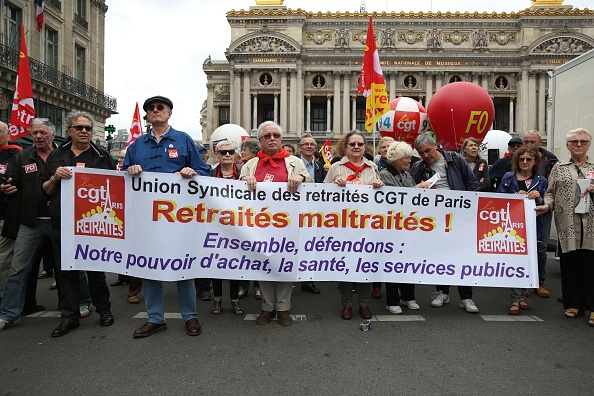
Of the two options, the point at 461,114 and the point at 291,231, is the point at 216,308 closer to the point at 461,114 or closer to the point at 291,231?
the point at 291,231

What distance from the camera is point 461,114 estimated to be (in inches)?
398

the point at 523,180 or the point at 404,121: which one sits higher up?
the point at 404,121

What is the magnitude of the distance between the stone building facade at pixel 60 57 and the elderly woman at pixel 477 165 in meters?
20.4

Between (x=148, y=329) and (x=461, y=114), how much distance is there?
8.28 m

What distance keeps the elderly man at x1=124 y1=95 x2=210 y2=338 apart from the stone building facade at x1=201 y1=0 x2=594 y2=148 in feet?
150

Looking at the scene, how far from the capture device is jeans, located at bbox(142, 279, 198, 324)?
470 centimetres

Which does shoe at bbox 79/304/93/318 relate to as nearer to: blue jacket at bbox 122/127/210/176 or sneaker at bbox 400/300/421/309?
blue jacket at bbox 122/127/210/176

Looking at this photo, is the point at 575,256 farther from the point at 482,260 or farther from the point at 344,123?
the point at 344,123

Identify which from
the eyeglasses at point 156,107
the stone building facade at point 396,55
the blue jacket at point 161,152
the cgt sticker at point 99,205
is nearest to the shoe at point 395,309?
the blue jacket at point 161,152

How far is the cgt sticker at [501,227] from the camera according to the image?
5.25 meters

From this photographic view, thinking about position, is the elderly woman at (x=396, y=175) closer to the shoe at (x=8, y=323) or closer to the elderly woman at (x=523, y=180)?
the elderly woman at (x=523, y=180)

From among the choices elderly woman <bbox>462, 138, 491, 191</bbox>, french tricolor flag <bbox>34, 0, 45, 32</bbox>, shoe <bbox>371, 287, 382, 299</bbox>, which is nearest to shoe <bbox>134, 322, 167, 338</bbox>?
shoe <bbox>371, 287, 382, 299</bbox>

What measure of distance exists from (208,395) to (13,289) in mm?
2857

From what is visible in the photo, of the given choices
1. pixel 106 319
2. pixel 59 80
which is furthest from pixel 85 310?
pixel 59 80
